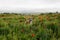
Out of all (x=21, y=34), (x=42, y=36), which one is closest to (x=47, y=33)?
(x=42, y=36)

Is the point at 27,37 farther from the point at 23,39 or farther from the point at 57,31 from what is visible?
the point at 57,31

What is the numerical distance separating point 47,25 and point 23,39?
235cm

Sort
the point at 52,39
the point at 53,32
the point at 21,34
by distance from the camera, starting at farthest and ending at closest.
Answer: the point at 53,32
the point at 21,34
the point at 52,39

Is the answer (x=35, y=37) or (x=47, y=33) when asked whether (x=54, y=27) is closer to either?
(x=47, y=33)

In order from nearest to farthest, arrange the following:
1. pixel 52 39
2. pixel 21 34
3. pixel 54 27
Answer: pixel 52 39 < pixel 21 34 < pixel 54 27

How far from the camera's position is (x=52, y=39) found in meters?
8.12

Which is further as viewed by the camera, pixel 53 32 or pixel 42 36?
pixel 53 32

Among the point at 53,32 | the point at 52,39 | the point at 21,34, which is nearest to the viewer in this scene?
the point at 52,39

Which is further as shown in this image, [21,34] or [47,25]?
[47,25]

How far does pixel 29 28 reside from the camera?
10.1 meters

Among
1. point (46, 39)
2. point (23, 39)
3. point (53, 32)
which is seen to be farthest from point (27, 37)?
point (53, 32)

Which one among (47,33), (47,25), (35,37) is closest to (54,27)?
(47,25)

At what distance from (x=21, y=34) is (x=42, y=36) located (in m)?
0.83

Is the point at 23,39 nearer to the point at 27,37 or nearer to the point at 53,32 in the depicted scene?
the point at 27,37
